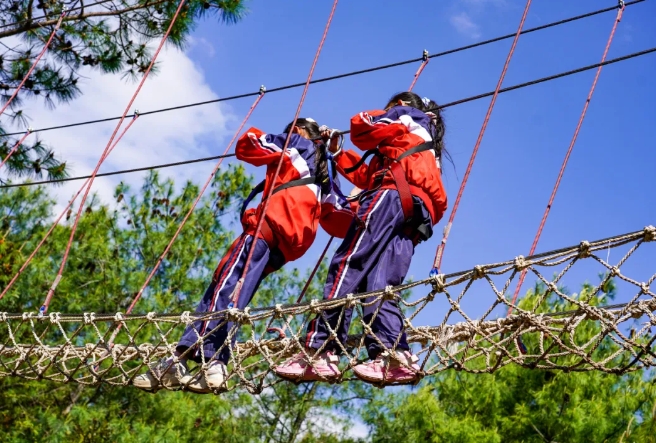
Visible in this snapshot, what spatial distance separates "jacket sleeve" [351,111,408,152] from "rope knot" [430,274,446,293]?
75cm

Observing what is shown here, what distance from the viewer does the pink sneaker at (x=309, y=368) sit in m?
2.52

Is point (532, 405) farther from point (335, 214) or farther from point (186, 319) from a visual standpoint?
point (186, 319)

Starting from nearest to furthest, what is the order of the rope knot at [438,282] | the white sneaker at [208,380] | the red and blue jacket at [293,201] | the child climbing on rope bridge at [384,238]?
the rope knot at [438,282]
the child climbing on rope bridge at [384,238]
the white sneaker at [208,380]
the red and blue jacket at [293,201]

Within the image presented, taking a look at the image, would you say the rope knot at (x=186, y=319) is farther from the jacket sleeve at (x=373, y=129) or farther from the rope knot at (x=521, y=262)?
the rope knot at (x=521, y=262)

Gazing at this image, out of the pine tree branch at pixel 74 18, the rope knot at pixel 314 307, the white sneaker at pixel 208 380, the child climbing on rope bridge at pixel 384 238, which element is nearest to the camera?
the rope knot at pixel 314 307

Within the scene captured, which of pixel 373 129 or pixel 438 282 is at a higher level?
pixel 373 129

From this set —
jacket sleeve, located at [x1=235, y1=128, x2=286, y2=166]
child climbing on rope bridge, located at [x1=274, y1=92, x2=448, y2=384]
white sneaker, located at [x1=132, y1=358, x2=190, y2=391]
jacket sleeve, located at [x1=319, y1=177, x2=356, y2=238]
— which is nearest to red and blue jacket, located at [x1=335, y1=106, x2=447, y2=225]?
child climbing on rope bridge, located at [x1=274, y1=92, x2=448, y2=384]

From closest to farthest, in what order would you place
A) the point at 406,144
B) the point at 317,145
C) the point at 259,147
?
the point at 406,144 < the point at 259,147 < the point at 317,145

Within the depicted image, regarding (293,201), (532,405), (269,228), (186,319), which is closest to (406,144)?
(293,201)

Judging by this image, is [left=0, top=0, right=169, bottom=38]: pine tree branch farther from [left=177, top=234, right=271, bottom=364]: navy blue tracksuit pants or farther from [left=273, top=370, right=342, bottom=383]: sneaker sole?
[left=273, top=370, right=342, bottom=383]: sneaker sole

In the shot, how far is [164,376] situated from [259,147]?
0.92 meters

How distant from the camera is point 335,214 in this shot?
10.1ft

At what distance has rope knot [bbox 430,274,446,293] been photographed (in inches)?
86.7

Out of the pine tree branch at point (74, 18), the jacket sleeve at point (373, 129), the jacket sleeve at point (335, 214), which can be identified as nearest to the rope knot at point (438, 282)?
the jacket sleeve at point (373, 129)
